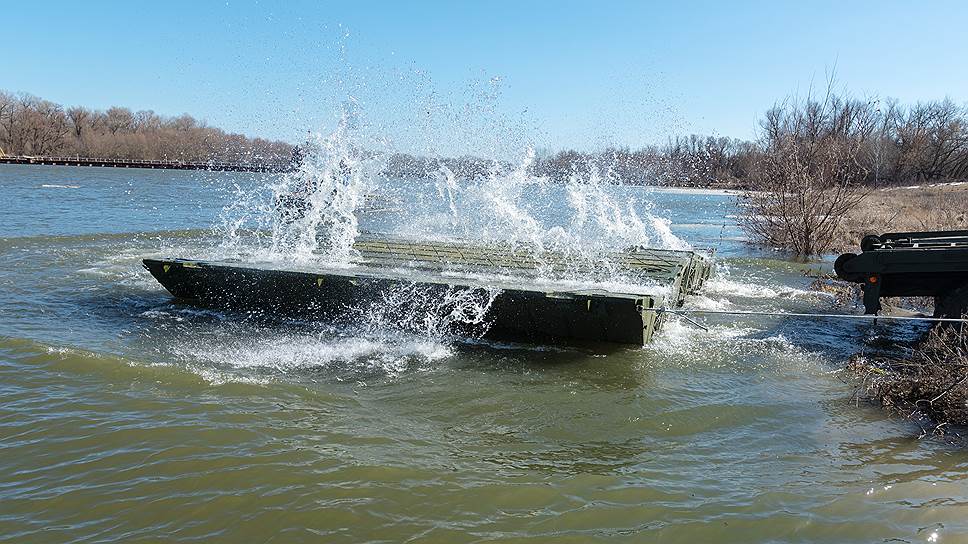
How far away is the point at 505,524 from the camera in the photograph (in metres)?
4.89

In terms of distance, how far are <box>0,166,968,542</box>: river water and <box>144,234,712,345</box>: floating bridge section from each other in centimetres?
36

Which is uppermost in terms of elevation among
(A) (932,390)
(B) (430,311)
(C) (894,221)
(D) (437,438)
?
(C) (894,221)

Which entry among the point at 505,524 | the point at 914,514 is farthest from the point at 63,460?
the point at 914,514

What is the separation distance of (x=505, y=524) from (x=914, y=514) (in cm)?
298

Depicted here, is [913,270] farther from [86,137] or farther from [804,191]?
[86,137]

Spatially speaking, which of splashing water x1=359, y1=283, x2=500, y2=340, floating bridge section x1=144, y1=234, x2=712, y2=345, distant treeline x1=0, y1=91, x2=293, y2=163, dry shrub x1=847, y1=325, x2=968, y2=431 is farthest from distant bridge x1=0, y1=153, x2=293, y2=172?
dry shrub x1=847, y1=325, x2=968, y2=431

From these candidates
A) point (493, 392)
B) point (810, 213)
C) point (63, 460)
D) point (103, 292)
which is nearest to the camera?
point (63, 460)

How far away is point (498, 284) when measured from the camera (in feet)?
32.0

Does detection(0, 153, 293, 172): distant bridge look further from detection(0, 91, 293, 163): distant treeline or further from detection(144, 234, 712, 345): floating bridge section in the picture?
detection(144, 234, 712, 345): floating bridge section

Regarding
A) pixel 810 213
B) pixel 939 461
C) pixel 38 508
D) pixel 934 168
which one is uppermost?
pixel 934 168

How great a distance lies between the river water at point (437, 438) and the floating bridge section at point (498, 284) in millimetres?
364

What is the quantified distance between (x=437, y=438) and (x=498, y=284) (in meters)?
3.64

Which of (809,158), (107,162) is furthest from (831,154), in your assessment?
(107,162)

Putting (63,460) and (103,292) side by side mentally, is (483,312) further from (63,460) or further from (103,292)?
(103,292)
